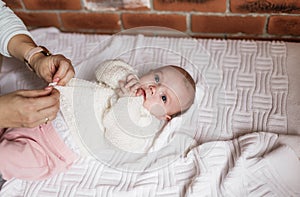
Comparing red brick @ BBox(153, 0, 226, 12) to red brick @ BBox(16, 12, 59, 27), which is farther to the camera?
red brick @ BBox(16, 12, 59, 27)

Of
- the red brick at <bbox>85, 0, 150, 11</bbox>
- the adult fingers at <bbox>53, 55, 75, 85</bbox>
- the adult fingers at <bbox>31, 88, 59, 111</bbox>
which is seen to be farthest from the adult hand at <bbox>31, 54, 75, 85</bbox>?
the red brick at <bbox>85, 0, 150, 11</bbox>

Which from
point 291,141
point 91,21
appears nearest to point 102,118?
point 291,141

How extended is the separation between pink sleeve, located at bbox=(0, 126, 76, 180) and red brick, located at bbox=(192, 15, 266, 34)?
69 cm

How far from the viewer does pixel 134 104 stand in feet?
3.51

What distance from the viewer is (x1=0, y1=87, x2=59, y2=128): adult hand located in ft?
2.97

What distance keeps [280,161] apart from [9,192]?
0.72m

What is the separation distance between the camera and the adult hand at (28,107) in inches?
35.6

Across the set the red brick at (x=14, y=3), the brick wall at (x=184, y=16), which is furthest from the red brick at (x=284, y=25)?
the red brick at (x=14, y=3)

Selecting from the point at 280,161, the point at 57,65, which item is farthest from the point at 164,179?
the point at 57,65

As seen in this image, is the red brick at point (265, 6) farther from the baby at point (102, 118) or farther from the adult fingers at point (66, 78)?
the adult fingers at point (66, 78)

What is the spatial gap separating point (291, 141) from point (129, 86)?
18.3 inches

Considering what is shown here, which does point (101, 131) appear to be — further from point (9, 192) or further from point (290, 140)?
point (290, 140)

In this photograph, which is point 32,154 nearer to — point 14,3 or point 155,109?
point 155,109

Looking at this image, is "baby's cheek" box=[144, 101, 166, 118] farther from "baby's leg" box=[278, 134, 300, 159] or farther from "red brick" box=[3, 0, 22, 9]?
"red brick" box=[3, 0, 22, 9]
